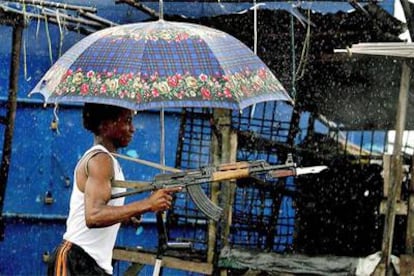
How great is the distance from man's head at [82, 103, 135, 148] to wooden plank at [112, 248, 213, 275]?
3644 mm

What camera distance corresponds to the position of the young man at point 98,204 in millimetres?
5422

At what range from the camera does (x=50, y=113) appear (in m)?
11.9

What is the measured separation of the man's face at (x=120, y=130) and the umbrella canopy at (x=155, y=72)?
0.46 ft

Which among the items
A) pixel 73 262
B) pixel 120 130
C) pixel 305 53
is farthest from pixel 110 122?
pixel 305 53

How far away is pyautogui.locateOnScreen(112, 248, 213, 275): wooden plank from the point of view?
938cm

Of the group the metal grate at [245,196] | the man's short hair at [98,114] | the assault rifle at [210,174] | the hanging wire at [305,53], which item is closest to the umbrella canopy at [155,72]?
the man's short hair at [98,114]

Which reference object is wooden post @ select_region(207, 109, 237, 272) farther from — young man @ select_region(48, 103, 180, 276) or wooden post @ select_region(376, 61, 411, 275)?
young man @ select_region(48, 103, 180, 276)

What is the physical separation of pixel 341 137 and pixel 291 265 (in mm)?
4787

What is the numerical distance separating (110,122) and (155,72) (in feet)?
1.33

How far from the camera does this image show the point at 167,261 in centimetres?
947

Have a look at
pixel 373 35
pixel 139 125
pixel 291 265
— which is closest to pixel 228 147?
pixel 291 265

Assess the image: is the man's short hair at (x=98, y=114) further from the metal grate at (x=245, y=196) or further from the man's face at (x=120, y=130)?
the metal grate at (x=245, y=196)

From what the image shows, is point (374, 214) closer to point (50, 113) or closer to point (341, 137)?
point (341, 137)

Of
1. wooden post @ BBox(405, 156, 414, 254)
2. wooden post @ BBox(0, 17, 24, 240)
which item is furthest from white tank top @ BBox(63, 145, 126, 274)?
wooden post @ BBox(0, 17, 24, 240)
